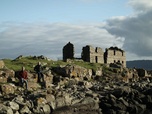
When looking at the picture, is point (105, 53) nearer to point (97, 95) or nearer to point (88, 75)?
point (88, 75)

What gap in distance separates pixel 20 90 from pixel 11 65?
13942mm

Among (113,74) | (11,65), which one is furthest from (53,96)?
(113,74)

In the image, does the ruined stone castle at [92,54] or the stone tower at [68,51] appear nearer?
the ruined stone castle at [92,54]

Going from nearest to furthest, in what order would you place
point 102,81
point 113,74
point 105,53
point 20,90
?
point 20,90 → point 102,81 → point 113,74 → point 105,53

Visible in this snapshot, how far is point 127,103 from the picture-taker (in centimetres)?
4988

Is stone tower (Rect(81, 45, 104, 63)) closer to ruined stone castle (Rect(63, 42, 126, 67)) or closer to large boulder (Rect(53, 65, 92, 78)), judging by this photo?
ruined stone castle (Rect(63, 42, 126, 67))

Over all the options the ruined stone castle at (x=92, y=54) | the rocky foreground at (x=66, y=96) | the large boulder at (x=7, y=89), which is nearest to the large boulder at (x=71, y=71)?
the rocky foreground at (x=66, y=96)

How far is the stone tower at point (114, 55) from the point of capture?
306ft

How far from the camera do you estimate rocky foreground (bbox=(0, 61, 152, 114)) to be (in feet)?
138

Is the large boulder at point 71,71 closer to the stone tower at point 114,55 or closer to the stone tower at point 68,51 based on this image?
the stone tower at point 68,51

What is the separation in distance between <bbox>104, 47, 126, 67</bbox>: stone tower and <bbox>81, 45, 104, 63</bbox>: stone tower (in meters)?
2.95

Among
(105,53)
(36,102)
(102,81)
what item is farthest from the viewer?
(105,53)

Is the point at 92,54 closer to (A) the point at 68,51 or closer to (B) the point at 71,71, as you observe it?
(A) the point at 68,51

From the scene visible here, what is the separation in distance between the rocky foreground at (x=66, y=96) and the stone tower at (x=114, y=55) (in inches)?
1205
